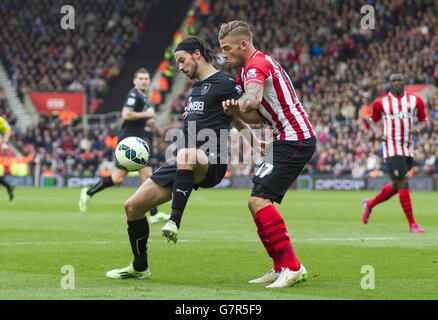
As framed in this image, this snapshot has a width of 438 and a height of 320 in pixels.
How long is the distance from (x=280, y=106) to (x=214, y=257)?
8.11 feet

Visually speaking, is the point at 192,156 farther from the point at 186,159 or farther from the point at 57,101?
the point at 57,101

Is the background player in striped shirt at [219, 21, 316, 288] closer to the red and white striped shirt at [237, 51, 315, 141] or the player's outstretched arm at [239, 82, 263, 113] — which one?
the red and white striped shirt at [237, 51, 315, 141]

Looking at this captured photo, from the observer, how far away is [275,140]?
6934mm

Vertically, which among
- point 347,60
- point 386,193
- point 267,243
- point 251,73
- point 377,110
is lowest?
point 386,193

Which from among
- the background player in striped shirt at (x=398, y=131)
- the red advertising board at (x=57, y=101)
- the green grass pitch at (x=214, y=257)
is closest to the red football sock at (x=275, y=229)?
the green grass pitch at (x=214, y=257)

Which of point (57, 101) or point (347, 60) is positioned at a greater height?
point (347, 60)

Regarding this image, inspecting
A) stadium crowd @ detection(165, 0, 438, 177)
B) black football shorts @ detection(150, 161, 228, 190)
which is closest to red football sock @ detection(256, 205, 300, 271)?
black football shorts @ detection(150, 161, 228, 190)

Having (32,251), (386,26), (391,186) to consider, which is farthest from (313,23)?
(32,251)

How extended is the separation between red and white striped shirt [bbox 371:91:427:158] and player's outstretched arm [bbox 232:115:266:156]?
19.4ft

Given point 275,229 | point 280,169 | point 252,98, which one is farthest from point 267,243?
point 252,98

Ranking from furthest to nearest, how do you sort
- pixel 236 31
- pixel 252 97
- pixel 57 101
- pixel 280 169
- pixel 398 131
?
pixel 57 101 → pixel 398 131 → pixel 280 169 → pixel 236 31 → pixel 252 97

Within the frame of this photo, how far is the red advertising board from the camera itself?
131 feet

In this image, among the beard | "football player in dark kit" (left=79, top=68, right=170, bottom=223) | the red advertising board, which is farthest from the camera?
the red advertising board
